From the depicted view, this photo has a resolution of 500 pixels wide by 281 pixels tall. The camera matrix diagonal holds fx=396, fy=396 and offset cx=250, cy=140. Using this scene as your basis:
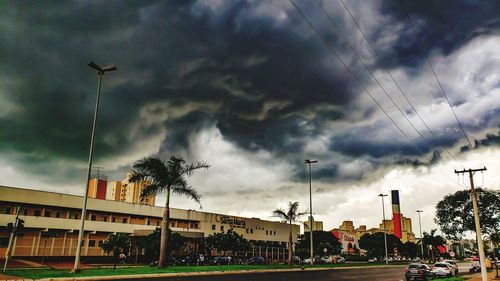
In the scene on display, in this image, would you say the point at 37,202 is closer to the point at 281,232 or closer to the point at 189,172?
the point at 189,172

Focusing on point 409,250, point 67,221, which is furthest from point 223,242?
point 409,250

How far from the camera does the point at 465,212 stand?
1587 inches

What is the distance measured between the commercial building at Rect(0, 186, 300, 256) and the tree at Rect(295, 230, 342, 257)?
130 feet

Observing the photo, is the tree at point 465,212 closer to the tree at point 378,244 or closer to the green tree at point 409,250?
the tree at point 378,244

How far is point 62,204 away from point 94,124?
2641cm

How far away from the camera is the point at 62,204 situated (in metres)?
50.4

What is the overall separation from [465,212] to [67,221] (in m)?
46.0

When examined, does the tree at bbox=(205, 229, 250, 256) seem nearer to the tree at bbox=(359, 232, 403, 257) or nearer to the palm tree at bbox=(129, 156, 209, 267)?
the palm tree at bbox=(129, 156, 209, 267)

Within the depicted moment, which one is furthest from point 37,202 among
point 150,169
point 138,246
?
point 150,169

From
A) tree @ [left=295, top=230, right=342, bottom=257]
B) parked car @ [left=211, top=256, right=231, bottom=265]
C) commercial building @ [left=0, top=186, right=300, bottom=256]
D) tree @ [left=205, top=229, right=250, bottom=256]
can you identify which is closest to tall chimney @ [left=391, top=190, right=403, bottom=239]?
tree @ [left=295, top=230, right=342, bottom=257]

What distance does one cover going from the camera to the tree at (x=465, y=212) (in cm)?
3881

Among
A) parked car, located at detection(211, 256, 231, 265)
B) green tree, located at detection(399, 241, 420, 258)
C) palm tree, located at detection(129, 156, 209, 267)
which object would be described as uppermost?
palm tree, located at detection(129, 156, 209, 267)

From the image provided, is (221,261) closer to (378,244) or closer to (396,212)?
(378,244)

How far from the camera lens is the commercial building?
45625 mm
